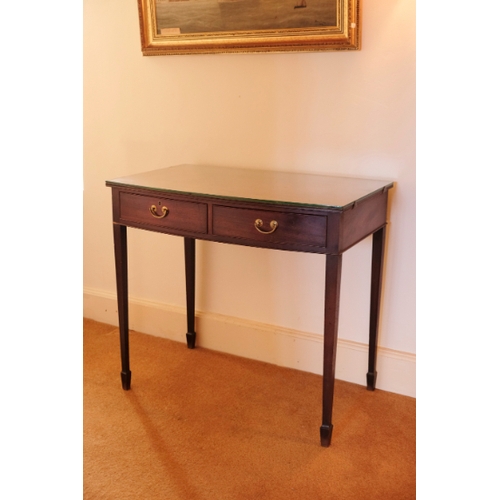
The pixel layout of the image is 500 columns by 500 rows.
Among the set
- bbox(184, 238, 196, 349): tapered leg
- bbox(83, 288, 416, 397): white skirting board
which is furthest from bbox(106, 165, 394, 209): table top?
bbox(83, 288, 416, 397): white skirting board

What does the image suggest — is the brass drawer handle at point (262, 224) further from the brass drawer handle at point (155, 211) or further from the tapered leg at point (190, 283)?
the tapered leg at point (190, 283)

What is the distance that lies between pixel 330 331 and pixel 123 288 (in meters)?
0.95

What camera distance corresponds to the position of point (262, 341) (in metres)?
3.07

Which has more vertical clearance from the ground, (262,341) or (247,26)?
(247,26)

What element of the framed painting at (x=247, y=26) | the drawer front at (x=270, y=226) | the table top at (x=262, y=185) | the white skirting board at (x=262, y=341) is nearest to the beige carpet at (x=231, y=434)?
the white skirting board at (x=262, y=341)

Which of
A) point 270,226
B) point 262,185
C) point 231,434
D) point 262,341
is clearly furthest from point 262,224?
point 262,341

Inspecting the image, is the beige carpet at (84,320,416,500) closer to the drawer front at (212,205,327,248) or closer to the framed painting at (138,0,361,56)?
the drawer front at (212,205,327,248)

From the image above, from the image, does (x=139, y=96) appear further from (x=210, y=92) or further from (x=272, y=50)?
(x=272, y=50)

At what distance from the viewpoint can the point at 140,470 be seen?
86.8 inches

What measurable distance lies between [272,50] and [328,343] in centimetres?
128

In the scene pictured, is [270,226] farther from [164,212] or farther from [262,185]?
[164,212]

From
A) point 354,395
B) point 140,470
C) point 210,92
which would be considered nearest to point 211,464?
point 140,470
